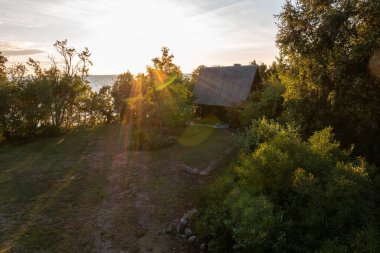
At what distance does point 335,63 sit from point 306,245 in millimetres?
12068

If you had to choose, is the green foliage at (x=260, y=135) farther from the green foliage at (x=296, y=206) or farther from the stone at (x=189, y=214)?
the stone at (x=189, y=214)

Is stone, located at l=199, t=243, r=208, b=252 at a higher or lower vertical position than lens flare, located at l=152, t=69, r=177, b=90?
lower

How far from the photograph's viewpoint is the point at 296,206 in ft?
34.8

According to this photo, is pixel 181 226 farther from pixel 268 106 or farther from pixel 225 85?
pixel 225 85

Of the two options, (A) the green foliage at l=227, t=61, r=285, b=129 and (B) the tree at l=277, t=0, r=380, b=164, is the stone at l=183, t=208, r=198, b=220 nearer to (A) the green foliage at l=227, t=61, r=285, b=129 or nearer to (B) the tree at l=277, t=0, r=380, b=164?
(B) the tree at l=277, t=0, r=380, b=164

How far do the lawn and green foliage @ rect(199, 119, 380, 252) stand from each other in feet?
10.2

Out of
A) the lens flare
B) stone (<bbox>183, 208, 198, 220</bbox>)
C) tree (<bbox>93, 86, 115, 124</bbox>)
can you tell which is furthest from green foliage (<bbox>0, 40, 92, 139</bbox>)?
stone (<bbox>183, 208, 198, 220</bbox>)

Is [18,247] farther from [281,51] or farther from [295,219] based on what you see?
[281,51]

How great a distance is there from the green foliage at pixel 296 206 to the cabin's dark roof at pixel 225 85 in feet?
75.8

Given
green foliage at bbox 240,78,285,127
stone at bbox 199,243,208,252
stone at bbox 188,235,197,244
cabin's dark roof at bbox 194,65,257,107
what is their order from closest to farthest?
stone at bbox 199,243,208,252 < stone at bbox 188,235,197,244 < green foliage at bbox 240,78,285,127 < cabin's dark roof at bbox 194,65,257,107

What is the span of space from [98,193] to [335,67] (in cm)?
1538

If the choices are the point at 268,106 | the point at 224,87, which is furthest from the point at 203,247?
the point at 224,87

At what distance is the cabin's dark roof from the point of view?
120ft

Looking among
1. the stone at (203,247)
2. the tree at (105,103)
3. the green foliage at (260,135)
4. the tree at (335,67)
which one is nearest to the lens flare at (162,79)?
the tree at (335,67)
